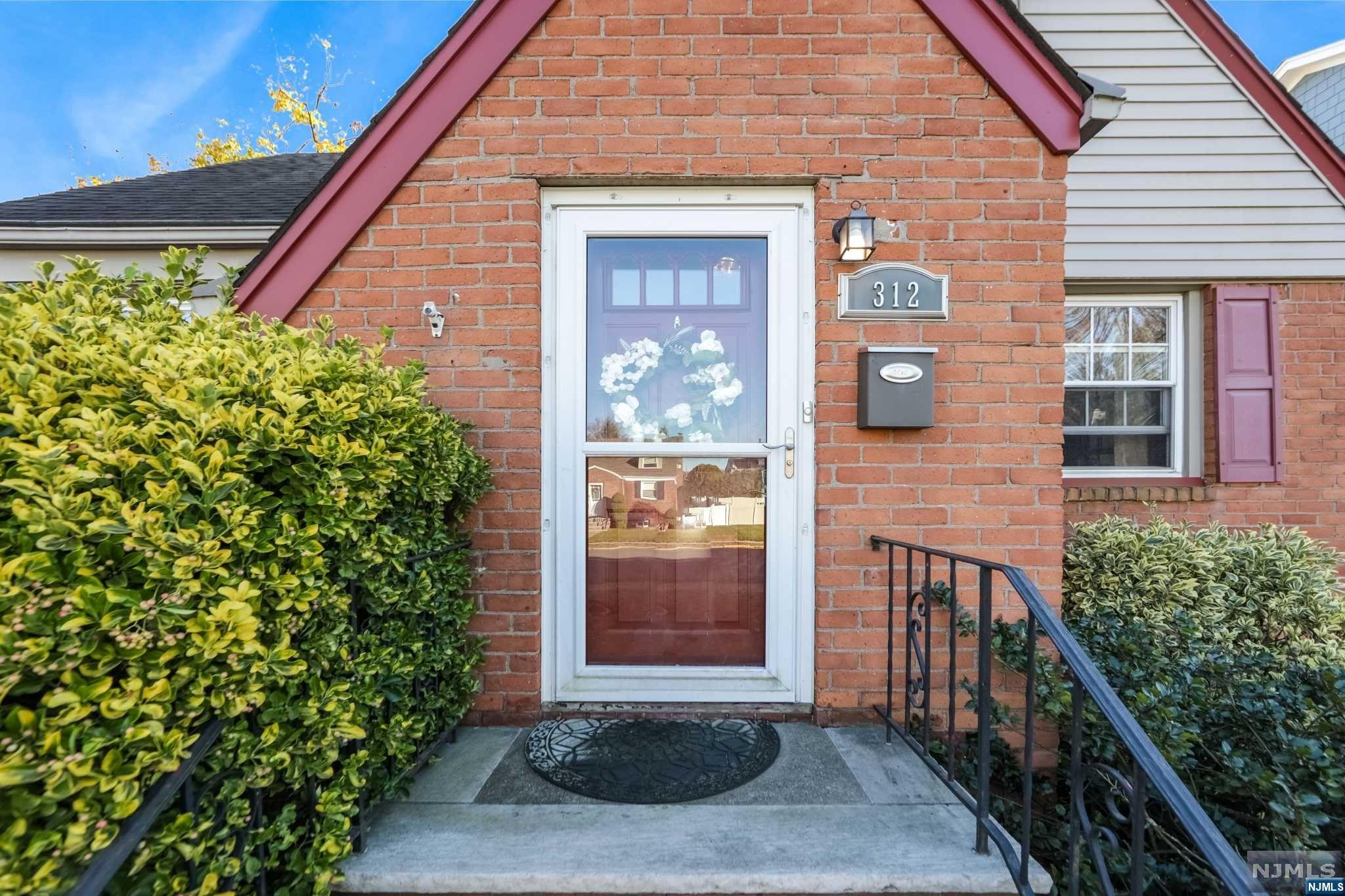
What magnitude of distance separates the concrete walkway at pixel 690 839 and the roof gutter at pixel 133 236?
391 centimetres

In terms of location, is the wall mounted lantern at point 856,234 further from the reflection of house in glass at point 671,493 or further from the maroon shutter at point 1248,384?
the maroon shutter at point 1248,384

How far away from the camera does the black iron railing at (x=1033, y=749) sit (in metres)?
1.08

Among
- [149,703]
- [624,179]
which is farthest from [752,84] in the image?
[149,703]

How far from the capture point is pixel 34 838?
0.86 meters

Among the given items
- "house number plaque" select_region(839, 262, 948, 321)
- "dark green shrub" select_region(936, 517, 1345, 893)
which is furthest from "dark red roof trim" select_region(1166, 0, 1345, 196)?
"house number plaque" select_region(839, 262, 948, 321)

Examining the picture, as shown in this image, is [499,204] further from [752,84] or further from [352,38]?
[352,38]

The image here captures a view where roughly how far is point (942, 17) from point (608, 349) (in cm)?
200

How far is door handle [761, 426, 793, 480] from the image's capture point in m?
2.44

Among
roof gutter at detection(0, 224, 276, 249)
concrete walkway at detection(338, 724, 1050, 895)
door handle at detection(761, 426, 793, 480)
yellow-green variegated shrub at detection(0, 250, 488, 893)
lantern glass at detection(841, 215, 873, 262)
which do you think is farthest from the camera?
roof gutter at detection(0, 224, 276, 249)

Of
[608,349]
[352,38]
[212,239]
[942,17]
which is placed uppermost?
[352,38]

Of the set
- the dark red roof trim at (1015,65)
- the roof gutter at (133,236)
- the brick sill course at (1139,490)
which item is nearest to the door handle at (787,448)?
the dark red roof trim at (1015,65)

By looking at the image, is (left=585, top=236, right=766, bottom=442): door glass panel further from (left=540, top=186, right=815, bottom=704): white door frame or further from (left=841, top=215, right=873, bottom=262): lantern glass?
(left=841, top=215, right=873, bottom=262): lantern glass

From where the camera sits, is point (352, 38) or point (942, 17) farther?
point (352, 38)

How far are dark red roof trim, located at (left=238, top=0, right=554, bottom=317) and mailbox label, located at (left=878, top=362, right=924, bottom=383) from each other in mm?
2120
